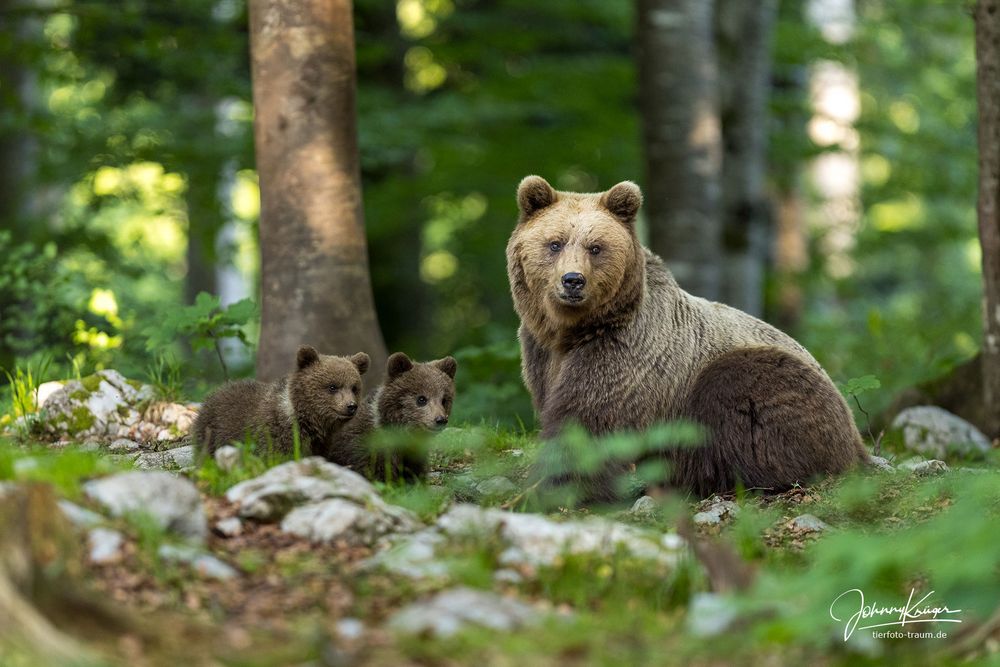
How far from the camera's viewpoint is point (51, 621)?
320 cm

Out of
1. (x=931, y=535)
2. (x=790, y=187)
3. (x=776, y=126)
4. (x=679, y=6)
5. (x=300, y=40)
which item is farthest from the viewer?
(x=790, y=187)

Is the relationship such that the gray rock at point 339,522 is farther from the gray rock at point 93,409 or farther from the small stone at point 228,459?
the gray rock at point 93,409

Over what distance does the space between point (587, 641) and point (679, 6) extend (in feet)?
27.4

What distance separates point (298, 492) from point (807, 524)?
2.39 meters

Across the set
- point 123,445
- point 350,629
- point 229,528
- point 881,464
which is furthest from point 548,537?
point 123,445

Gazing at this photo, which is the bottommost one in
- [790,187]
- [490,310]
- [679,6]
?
[490,310]

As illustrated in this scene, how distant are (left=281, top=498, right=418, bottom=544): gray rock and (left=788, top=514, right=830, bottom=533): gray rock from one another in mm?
1920

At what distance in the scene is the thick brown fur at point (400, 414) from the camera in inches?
227

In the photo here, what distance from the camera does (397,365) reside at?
20.4 feet

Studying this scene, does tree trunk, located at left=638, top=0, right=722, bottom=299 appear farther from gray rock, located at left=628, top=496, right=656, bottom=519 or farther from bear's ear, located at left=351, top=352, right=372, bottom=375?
gray rock, located at left=628, top=496, right=656, bottom=519

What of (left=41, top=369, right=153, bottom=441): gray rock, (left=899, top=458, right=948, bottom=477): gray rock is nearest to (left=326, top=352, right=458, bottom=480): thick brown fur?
(left=41, top=369, right=153, bottom=441): gray rock

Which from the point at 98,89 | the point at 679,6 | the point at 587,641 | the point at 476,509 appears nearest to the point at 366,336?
the point at 476,509

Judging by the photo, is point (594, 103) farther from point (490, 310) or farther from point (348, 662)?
point (348, 662)

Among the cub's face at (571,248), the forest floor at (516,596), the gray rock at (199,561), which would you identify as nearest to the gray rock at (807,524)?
the forest floor at (516,596)
